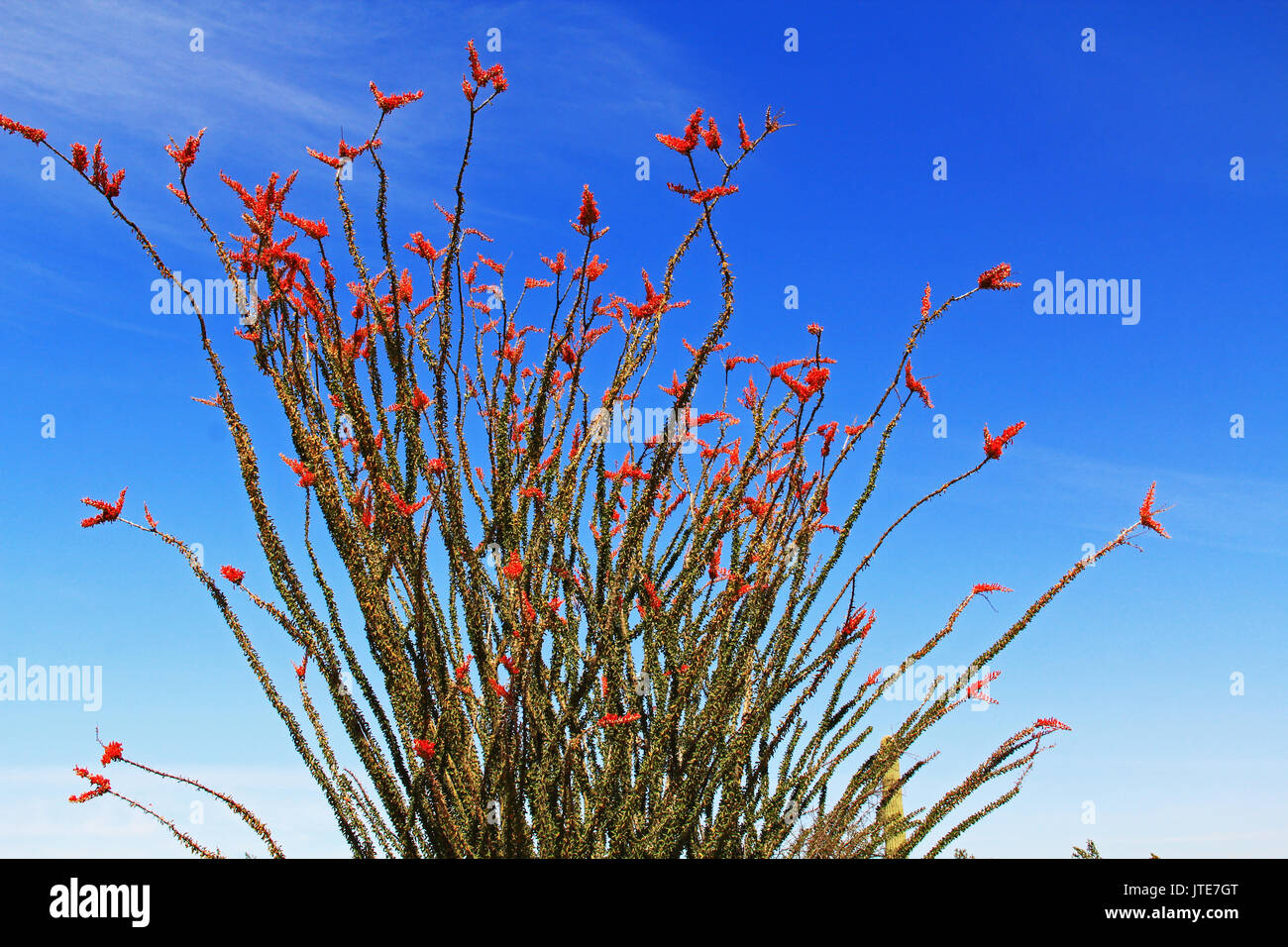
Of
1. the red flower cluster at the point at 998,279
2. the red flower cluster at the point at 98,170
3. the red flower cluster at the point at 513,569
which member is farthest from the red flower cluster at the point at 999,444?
the red flower cluster at the point at 98,170

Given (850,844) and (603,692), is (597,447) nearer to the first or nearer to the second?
(603,692)

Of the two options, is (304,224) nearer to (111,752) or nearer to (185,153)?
(185,153)

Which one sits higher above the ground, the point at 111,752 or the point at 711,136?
the point at 711,136

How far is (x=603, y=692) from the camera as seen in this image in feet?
9.42

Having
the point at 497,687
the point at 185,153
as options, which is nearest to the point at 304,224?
the point at 185,153

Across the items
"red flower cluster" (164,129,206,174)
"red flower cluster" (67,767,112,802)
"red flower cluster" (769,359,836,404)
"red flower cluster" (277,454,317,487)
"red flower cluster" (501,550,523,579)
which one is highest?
"red flower cluster" (164,129,206,174)

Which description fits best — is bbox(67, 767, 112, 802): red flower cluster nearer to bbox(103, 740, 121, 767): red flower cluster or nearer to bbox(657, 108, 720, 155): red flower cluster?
bbox(103, 740, 121, 767): red flower cluster

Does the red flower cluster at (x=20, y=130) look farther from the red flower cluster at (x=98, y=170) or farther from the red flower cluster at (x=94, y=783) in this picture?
the red flower cluster at (x=94, y=783)

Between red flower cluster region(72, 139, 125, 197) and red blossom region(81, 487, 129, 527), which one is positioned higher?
red flower cluster region(72, 139, 125, 197)

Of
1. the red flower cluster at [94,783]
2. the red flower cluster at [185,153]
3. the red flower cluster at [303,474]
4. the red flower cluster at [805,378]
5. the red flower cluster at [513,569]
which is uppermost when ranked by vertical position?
the red flower cluster at [185,153]

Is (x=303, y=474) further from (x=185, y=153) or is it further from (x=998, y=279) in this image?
(x=998, y=279)

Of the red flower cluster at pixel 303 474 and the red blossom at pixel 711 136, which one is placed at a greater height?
the red blossom at pixel 711 136

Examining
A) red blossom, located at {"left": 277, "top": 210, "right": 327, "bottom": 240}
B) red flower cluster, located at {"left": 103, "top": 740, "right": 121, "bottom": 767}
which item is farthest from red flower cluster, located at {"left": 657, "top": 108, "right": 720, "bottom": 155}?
red flower cluster, located at {"left": 103, "top": 740, "right": 121, "bottom": 767}

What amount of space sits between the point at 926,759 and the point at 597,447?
4.64ft
